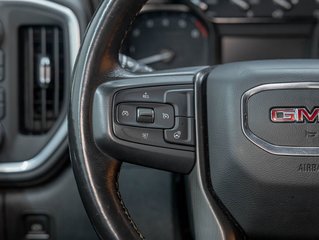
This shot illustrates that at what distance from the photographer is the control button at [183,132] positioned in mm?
958

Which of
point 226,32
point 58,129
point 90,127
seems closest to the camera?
point 90,127

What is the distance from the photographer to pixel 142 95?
0.96m

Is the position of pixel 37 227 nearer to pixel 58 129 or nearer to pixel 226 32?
pixel 58 129

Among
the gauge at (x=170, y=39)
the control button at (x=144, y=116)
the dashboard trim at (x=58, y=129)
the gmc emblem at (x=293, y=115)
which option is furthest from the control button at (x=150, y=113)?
the gauge at (x=170, y=39)

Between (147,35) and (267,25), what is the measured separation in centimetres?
36

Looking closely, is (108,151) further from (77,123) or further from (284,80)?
(284,80)

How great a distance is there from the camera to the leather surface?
908 millimetres

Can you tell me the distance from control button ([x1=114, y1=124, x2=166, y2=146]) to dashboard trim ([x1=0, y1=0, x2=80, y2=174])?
0.26 metres

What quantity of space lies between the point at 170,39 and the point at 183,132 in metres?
1.28

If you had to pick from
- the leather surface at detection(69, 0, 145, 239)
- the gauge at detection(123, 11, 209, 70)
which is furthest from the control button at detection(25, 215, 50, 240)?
the gauge at detection(123, 11, 209, 70)

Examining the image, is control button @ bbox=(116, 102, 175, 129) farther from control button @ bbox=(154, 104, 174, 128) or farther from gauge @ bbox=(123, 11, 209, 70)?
gauge @ bbox=(123, 11, 209, 70)

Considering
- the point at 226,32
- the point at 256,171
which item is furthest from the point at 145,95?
the point at 226,32

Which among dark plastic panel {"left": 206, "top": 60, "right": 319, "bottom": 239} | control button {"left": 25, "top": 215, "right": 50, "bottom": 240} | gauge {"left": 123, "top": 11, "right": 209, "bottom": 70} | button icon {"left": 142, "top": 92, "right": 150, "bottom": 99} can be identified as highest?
gauge {"left": 123, "top": 11, "right": 209, "bottom": 70}

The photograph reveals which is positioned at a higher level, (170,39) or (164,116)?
(170,39)
